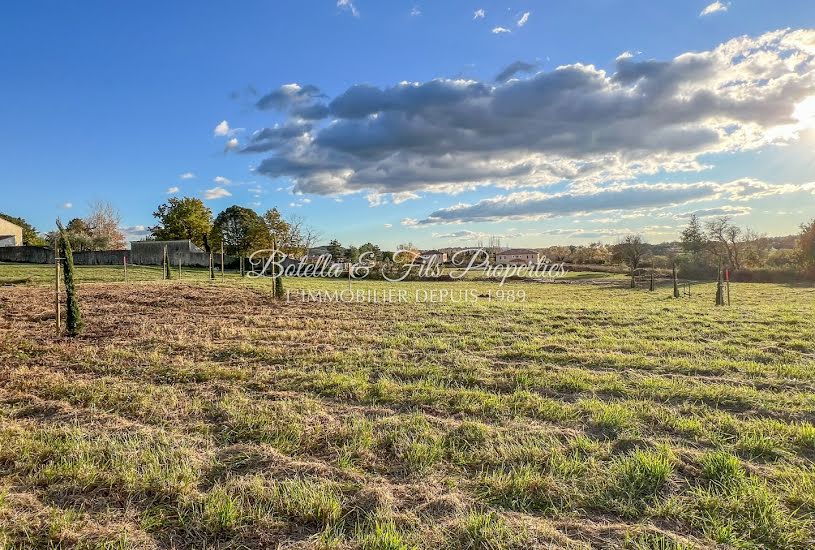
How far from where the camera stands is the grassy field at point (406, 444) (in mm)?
2381

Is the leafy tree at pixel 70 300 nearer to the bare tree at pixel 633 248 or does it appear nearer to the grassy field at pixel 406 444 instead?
the grassy field at pixel 406 444

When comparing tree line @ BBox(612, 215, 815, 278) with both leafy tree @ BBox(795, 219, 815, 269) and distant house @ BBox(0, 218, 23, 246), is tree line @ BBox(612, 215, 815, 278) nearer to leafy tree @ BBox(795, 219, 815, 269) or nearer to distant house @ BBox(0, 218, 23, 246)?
leafy tree @ BBox(795, 219, 815, 269)

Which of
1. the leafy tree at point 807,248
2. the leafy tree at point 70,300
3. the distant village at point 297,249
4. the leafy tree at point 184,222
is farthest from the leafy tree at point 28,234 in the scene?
the leafy tree at point 807,248

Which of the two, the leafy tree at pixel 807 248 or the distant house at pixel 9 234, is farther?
the distant house at pixel 9 234

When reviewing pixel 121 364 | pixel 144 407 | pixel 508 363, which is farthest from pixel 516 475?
pixel 121 364

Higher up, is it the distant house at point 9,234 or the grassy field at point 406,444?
the distant house at point 9,234

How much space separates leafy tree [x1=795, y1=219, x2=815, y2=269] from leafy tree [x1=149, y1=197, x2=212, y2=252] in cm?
5514

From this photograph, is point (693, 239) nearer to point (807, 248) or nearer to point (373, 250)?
point (807, 248)

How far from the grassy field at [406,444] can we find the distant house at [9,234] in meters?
44.2

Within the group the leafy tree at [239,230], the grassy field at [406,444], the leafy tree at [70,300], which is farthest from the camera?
the leafy tree at [239,230]

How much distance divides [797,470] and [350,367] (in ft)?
15.1

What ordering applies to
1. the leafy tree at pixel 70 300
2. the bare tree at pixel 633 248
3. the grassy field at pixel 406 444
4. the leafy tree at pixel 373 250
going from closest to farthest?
the grassy field at pixel 406 444 < the leafy tree at pixel 70 300 < the bare tree at pixel 633 248 < the leafy tree at pixel 373 250

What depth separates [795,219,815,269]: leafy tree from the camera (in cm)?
3045

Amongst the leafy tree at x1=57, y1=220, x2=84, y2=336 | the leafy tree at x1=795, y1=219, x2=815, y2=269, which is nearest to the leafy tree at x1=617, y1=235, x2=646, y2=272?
the leafy tree at x1=795, y1=219, x2=815, y2=269
